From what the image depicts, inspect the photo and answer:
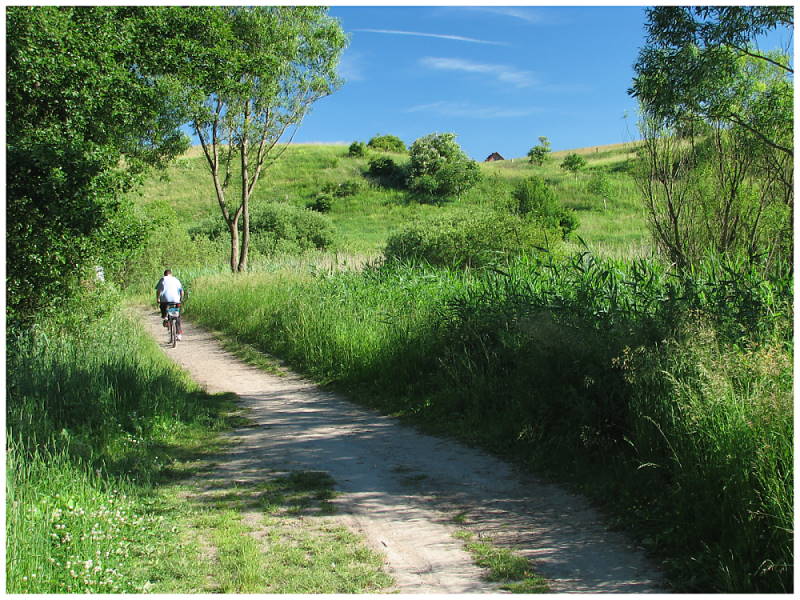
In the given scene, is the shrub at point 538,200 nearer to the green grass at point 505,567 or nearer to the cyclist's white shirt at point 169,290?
the cyclist's white shirt at point 169,290

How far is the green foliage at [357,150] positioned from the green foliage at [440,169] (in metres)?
12.4

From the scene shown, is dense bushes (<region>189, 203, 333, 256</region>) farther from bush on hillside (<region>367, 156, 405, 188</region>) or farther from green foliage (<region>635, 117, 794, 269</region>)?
green foliage (<region>635, 117, 794, 269</region>)

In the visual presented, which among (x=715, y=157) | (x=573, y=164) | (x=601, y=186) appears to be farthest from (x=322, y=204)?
(x=715, y=157)

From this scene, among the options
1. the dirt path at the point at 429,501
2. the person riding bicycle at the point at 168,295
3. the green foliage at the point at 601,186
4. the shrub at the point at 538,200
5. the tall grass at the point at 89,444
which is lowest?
the dirt path at the point at 429,501

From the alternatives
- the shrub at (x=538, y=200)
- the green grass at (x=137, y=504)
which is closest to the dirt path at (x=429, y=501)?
the green grass at (x=137, y=504)

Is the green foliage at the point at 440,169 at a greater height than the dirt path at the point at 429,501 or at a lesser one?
greater

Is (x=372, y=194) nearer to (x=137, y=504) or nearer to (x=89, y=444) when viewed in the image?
(x=89, y=444)

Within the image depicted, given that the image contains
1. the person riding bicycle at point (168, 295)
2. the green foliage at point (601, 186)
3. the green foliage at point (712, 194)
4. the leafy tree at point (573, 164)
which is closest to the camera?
the green foliage at point (712, 194)

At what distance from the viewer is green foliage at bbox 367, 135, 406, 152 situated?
82.8 metres

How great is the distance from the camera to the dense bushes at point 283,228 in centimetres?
3962

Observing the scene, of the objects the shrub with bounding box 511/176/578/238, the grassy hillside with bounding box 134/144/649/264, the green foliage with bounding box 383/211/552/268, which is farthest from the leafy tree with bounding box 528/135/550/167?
the green foliage with bounding box 383/211/552/268

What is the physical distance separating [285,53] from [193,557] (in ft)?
72.9

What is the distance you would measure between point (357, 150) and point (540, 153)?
20.8 m

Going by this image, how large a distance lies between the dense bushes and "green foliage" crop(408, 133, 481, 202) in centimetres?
1874
